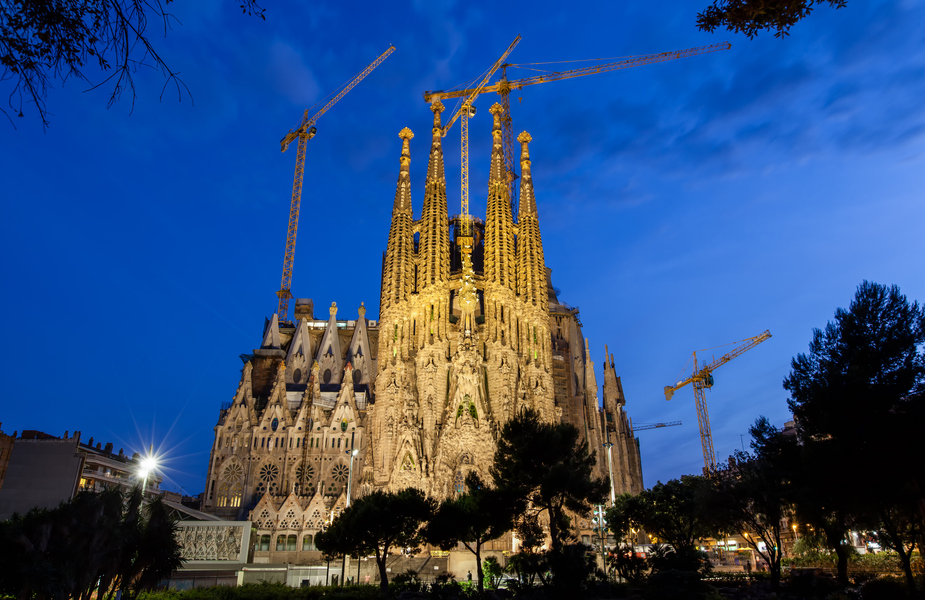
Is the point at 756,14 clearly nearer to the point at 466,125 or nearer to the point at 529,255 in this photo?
the point at 529,255

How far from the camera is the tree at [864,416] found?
21219 millimetres

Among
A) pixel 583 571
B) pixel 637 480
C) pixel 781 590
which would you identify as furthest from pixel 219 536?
pixel 637 480

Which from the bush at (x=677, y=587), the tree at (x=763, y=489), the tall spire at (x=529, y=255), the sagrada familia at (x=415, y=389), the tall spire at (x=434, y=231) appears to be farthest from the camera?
the tall spire at (x=529, y=255)

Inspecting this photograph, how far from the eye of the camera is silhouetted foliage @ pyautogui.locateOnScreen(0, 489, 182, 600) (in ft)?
65.6

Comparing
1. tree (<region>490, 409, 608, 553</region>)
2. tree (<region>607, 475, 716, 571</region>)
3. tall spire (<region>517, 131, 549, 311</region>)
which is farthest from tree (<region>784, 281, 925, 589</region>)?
tall spire (<region>517, 131, 549, 311</region>)

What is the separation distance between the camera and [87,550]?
21.2m

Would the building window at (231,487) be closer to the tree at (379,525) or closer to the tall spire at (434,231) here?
the tall spire at (434,231)

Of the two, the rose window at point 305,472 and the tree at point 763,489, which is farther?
the rose window at point 305,472

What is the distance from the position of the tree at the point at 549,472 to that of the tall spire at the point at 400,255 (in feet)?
124

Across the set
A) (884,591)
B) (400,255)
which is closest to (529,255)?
(400,255)

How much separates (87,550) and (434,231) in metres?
51.7

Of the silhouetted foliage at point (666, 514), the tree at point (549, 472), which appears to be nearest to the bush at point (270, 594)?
the tree at point (549, 472)

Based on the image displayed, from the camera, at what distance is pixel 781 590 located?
75.9 feet

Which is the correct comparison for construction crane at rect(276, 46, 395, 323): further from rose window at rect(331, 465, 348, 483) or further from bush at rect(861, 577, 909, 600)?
bush at rect(861, 577, 909, 600)
